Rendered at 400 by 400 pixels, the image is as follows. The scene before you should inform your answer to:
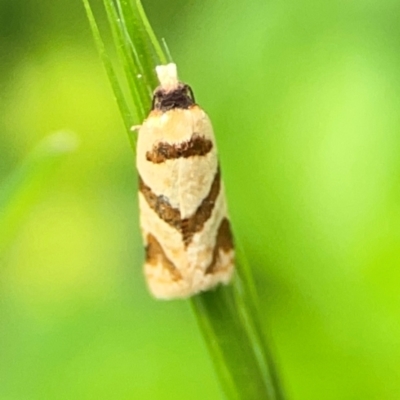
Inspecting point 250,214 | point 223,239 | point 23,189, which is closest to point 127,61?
point 23,189

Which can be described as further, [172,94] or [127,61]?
[172,94]

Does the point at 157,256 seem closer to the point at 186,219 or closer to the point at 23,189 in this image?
the point at 186,219

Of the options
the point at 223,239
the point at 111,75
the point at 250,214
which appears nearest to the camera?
the point at 111,75

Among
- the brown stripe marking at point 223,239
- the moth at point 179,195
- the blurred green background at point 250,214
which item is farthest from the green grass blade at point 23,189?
the blurred green background at point 250,214

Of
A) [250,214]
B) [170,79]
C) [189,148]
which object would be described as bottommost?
[250,214]

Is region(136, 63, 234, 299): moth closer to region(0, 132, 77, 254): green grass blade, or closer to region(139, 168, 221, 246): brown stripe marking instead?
region(139, 168, 221, 246): brown stripe marking

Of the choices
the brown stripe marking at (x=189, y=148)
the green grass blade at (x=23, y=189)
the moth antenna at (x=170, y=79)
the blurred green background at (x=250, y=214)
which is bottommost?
the blurred green background at (x=250, y=214)

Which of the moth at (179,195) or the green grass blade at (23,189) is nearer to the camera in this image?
the green grass blade at (23,189)

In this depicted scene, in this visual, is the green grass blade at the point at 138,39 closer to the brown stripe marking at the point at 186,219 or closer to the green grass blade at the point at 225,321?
the green grass blade at the point at 225,321
